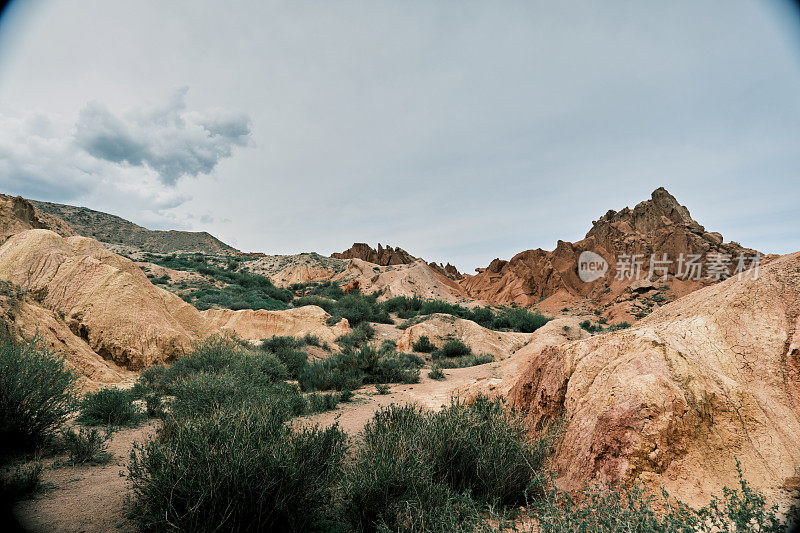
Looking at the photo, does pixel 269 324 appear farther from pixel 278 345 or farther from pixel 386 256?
pixel 386 256

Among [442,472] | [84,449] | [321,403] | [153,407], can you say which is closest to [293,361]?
[321,403]

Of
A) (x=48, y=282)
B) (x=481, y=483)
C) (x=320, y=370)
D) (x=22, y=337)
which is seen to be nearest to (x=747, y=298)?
(x=481, y=483)

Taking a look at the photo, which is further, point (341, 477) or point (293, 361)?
point (293, 361)

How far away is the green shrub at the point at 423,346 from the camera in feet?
54.4

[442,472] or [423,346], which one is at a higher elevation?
[442,472]

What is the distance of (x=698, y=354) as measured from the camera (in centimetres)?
368

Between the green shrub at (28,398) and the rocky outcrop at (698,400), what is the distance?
632 centimetres

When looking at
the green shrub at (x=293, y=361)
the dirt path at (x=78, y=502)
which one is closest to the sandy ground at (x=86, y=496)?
the dirt path at (x=78, y=502)

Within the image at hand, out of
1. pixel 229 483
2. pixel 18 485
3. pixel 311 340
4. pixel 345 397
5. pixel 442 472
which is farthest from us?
pixel 311 340

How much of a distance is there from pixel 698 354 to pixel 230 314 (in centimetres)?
1670

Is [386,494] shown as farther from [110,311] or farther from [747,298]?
[110,311]

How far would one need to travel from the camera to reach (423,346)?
1658 centimetres

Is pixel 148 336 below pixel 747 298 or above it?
below

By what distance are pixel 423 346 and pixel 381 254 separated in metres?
58.4
